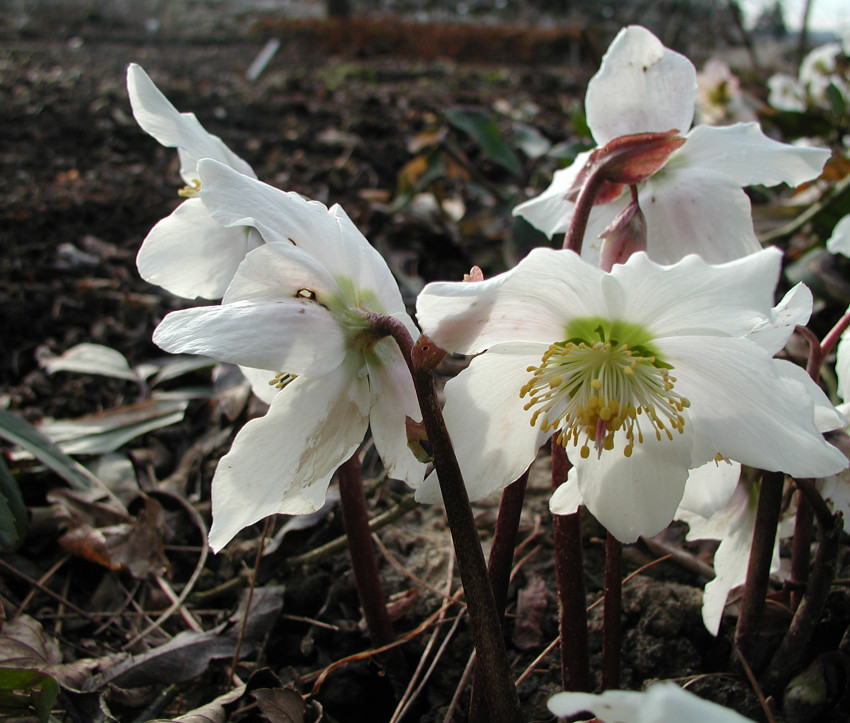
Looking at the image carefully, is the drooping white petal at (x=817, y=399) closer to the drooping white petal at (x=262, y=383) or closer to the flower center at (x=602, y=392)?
the flower center at (x=602, y=392)

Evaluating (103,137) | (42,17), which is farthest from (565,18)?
(103,137)

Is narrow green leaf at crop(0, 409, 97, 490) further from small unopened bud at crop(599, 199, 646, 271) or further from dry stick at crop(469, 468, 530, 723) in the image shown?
small unopened bud at crop(599, 199, 646, 271)

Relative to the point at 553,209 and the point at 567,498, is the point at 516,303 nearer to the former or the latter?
the point at 567,498

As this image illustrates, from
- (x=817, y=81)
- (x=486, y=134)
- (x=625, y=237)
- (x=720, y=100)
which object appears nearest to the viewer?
(x=625, y=237)

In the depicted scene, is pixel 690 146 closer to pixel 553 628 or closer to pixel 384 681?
pixel 553 628

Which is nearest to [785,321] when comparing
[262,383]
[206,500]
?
[262,383]

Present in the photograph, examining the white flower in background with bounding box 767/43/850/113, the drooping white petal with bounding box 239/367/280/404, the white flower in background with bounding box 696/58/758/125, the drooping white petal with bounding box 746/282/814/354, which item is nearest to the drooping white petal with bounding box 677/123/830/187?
the drooping white petal with bounding box 746/282/814/354
